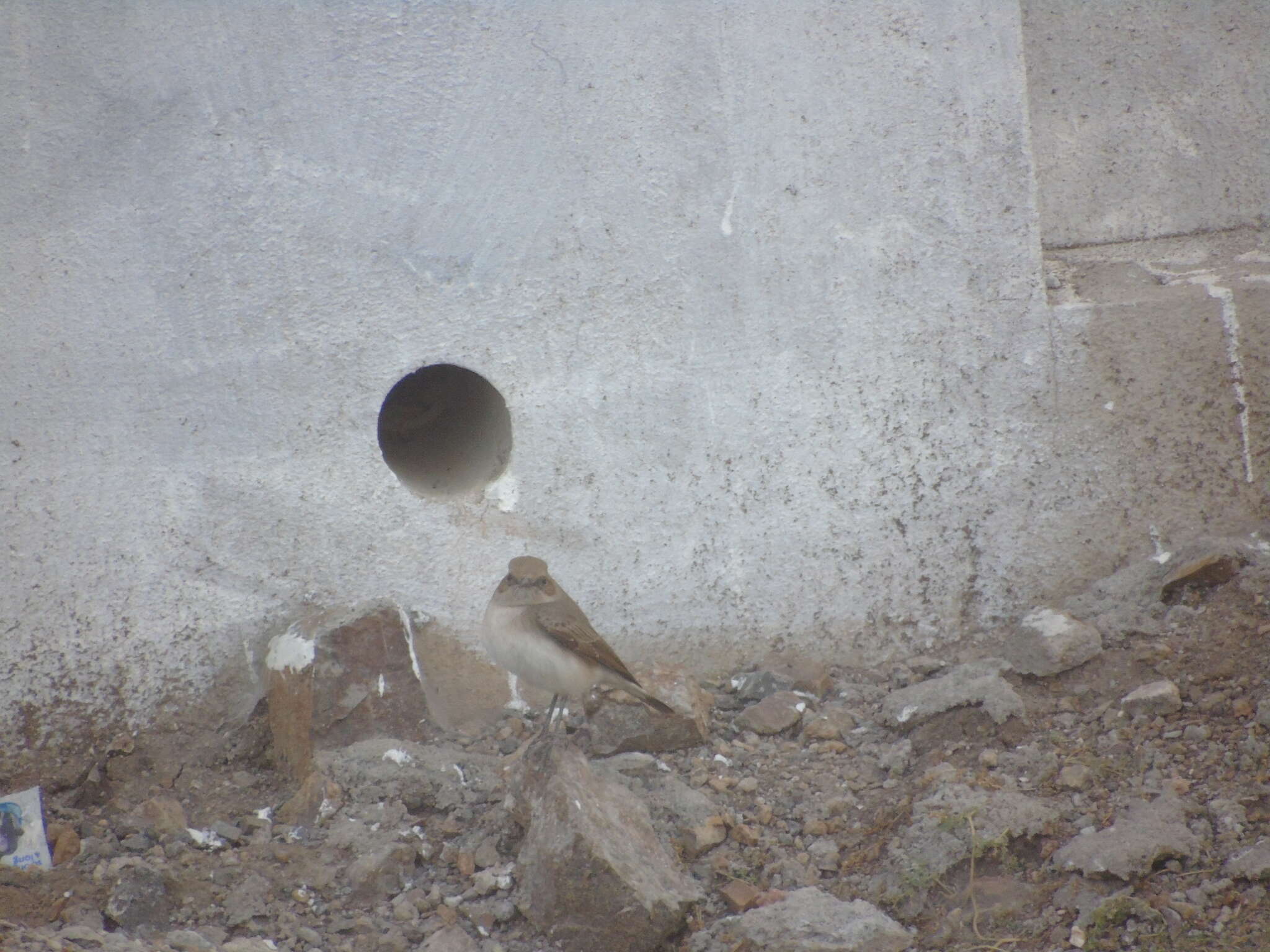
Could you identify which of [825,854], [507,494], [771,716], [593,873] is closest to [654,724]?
[771,716]

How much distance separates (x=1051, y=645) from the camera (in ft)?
13.1

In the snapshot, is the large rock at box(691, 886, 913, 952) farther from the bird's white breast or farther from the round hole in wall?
the round hole in wall

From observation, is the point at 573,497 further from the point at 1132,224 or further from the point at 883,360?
the point at 1132,224

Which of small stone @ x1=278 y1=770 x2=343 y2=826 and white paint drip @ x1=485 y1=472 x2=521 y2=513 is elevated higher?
white paint drip @ x1=485 y1=472 x2=521 y2=513

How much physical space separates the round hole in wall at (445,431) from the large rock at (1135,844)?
8.27 feet

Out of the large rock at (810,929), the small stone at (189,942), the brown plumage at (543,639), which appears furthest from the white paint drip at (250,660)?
the large rock at (810,929)

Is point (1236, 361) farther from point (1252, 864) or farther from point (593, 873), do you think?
point (593, 873)

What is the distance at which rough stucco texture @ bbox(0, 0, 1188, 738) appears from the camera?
159 inches

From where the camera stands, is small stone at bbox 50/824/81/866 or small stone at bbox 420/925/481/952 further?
small stone at bbox 50/824/81/866

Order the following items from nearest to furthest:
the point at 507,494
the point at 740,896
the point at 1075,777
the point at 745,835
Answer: the point at 740,896
the point at 1075,777
the point at 745,835
the point at 507,494

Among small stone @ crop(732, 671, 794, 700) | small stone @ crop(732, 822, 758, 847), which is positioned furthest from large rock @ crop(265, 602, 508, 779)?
small stone @ crop(732, 822, 758, 847)

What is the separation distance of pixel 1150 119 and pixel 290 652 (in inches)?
167

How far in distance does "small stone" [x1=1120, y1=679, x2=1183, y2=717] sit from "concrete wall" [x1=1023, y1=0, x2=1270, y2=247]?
6.64ft

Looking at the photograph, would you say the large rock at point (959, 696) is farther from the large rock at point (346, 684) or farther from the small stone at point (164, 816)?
the small stone at point (164, 816)
